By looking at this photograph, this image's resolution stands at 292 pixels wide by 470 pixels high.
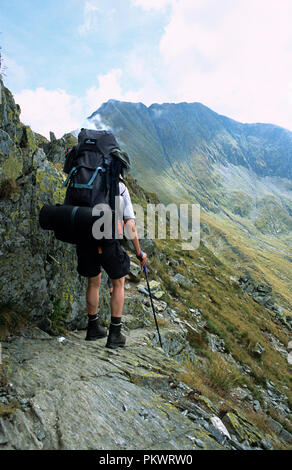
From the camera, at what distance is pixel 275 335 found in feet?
65.8

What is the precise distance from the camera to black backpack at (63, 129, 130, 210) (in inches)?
179

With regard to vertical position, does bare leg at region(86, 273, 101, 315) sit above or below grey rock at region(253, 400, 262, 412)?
above

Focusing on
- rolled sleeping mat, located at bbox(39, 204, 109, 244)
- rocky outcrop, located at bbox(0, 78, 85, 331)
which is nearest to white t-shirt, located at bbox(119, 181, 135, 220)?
rolled sleeping mat, located at bbox(39, 204, 109, 244)

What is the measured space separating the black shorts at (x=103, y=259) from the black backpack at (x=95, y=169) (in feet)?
2.65

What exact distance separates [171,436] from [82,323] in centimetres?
320

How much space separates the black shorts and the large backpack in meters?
0.79

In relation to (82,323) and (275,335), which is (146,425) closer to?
(82,323)

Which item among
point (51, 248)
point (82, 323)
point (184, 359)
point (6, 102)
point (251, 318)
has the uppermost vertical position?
point (6, 102)

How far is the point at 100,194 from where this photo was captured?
464 cm

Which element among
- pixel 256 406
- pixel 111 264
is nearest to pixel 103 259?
pixel 111 264

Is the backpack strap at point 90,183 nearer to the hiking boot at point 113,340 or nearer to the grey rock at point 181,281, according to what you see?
the hiking boot at point 113,340

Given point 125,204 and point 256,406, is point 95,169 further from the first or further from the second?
point 256,406

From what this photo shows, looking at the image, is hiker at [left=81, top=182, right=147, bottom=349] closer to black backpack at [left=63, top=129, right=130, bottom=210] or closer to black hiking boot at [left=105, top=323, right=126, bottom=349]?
black hiking boot at [left=105, top=323, right=126, bottom=349]
